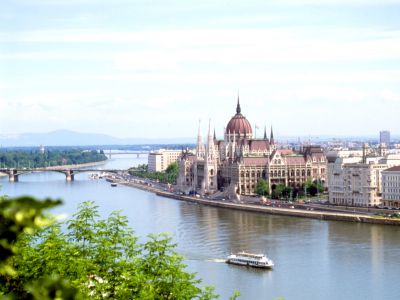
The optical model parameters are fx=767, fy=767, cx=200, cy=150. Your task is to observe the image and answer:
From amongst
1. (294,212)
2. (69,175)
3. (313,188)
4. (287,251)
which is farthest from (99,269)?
(69,175)

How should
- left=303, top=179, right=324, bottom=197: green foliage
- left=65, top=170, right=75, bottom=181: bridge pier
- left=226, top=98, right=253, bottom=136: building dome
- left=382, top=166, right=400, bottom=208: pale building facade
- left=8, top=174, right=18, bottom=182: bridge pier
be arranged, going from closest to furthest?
→ 1. left=382, top=166, right=400, bottom=208: pale building facade
2. left=303, top=179, right=324, bottom=197: green foliage
3. left=226, top=98, right=253, bottom=136: building dome
4. left=8, top=174, right=18, bottom=182: bridge pier
5. left=65, top=170, right=75, bottom=181: bridge pier

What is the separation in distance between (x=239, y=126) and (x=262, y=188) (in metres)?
9.25

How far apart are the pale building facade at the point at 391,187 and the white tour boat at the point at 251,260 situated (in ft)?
44.7

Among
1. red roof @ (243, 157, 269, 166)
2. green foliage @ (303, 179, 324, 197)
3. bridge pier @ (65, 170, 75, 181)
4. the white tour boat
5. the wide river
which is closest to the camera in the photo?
the wide river

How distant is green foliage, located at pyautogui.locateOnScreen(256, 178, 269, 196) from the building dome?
7.77 meters

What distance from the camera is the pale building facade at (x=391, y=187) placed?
104 ft

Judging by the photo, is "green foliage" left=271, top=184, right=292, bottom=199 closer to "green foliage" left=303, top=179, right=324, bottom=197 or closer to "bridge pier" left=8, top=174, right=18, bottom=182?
"green foliage" left=303, top=179, right=324, bottom=197

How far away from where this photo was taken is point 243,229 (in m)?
27.4

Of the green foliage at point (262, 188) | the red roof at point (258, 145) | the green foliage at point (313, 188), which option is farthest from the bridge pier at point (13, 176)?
the green foliage at point (313, 188)

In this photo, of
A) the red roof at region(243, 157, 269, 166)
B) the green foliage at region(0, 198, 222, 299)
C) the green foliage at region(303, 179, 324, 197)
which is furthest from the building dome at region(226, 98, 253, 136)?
the green foliage at region(0, 198, 222, 299)

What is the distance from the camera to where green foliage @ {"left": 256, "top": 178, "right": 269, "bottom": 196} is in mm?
40688

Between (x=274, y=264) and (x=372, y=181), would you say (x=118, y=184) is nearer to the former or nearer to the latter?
(x=372, y=181)

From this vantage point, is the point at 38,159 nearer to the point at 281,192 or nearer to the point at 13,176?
the point at 13,176

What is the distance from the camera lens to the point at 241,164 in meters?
42.8
